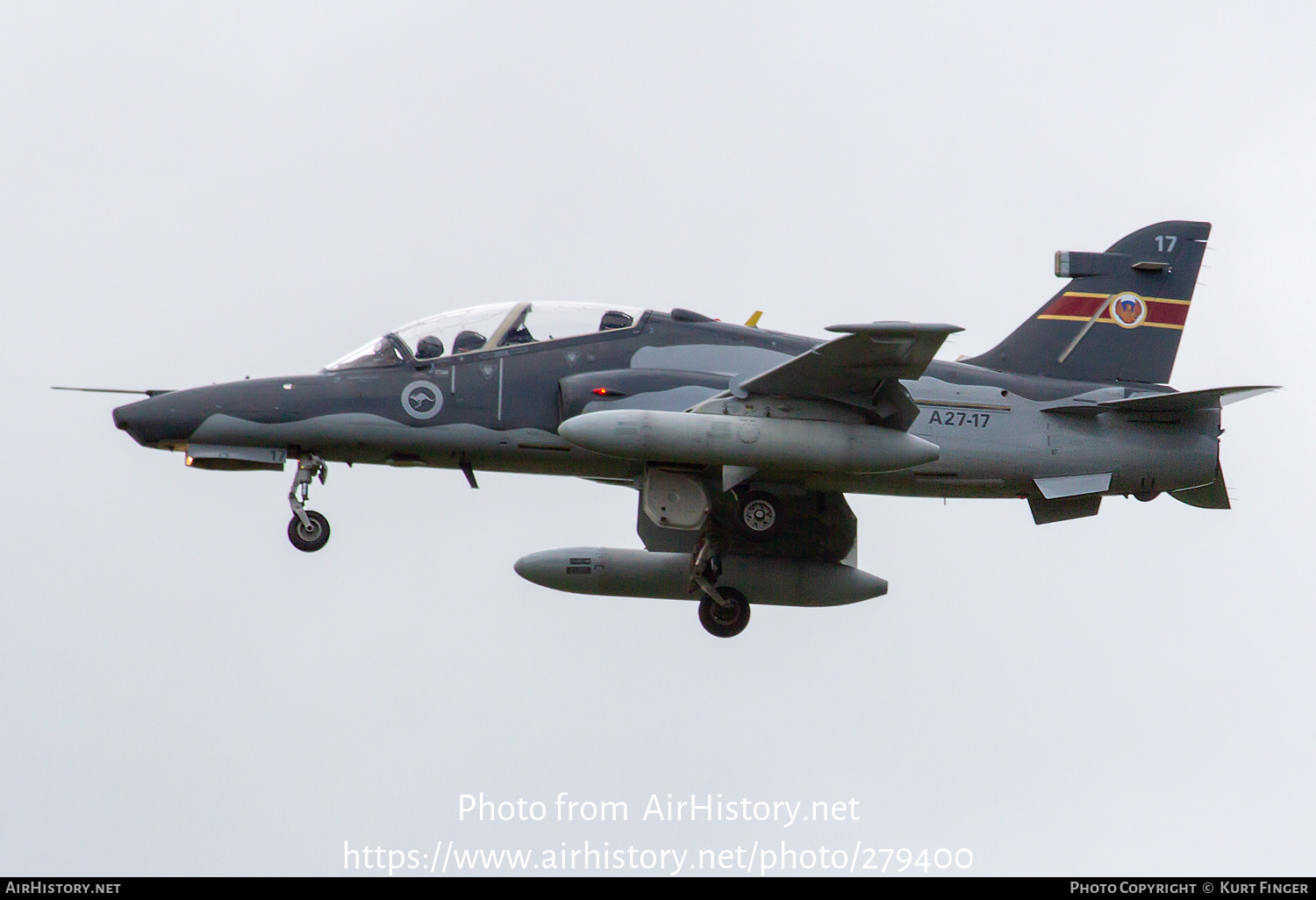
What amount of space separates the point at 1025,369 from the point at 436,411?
6.73 m

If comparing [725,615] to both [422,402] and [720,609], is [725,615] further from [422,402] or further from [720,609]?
[422,402]

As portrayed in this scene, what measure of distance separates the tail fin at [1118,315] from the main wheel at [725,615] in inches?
152

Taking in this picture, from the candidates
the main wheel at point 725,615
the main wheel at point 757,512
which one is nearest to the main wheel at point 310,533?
the main wheel at point 725,615

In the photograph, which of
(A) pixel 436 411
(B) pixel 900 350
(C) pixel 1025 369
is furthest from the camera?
(C) pixel 1025 369

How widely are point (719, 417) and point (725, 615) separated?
11.5 ft

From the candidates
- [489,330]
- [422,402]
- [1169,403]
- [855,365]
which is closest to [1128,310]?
[1169,403]

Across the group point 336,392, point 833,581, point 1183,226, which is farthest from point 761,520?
point 1183,226

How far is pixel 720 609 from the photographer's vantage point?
1909cm

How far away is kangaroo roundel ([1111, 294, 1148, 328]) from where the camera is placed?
1934 cm

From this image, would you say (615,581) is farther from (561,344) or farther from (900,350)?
(900,350)

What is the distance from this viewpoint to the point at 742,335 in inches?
714

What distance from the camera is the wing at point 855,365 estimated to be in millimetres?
15547

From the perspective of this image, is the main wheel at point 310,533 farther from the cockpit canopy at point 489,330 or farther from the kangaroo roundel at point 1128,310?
the kangaroo roundel at point 1128,310

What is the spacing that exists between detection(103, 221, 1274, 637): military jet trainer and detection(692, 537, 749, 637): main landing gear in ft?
0.09
